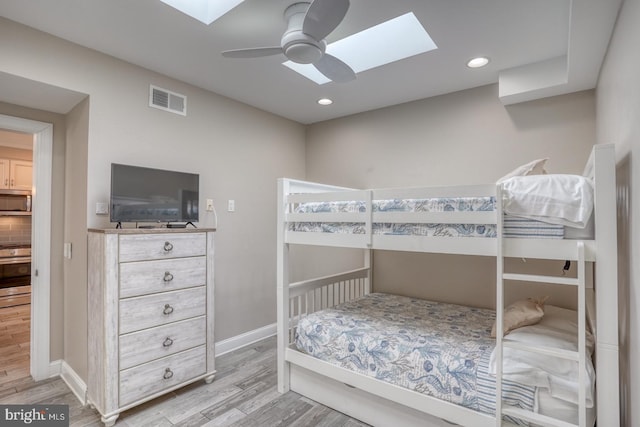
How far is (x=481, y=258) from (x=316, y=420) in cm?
190

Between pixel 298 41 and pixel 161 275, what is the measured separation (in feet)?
5.78

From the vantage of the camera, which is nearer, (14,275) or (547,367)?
(547,367)

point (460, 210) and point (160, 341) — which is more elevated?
point (460, 210)

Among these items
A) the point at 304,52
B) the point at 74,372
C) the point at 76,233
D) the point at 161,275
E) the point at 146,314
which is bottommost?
the point at 74,372

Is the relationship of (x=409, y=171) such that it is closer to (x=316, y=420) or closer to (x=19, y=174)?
(x=316, y=420)

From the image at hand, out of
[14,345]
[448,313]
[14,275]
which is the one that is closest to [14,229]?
[14,275]

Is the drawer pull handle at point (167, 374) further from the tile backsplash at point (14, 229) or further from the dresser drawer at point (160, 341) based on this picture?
the tile backsplash at point (14, 229)

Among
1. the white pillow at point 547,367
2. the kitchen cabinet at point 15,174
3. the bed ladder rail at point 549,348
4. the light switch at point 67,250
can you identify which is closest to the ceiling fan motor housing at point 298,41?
the bed ladder rail at point 549,348

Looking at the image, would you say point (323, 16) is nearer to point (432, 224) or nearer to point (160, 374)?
point (432, 224)

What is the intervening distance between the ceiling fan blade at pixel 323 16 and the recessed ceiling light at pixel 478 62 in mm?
1370

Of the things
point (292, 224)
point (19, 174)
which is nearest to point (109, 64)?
point (292, 224)

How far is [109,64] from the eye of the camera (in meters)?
2.35

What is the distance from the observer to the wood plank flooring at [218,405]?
2.05 meters

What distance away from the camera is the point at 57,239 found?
2641mm
